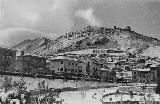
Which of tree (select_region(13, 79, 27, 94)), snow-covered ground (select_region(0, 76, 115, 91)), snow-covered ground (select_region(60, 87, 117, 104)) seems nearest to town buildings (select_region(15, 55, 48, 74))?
snow-covered ground (select_region(0, 76, 115, 91))

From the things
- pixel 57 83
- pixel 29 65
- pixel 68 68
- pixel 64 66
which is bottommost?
pixel 57 83

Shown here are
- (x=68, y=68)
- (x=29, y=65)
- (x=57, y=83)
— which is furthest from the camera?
(x=68, y=68)

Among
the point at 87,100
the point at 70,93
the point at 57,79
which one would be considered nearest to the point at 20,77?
the point at 57,79

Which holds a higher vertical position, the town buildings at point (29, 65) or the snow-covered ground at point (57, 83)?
the town buildings at point (29, 65)

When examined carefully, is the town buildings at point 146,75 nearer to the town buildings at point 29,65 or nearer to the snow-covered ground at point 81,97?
the town buildings at point 29,65

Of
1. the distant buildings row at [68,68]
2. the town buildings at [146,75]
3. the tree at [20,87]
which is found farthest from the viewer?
the town buildings at [146,75]

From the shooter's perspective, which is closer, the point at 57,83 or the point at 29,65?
the point at 57,83

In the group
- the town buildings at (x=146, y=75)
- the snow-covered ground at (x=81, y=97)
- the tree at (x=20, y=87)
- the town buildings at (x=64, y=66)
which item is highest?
the town buildings at (x=64, y=66)

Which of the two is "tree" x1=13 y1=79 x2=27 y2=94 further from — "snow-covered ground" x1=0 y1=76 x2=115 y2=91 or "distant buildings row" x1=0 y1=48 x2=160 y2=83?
"distant buildings row" x1=0 y1=48 x2=160 y2=83

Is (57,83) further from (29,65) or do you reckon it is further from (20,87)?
(20,87)

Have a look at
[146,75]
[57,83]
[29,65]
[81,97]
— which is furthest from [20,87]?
[146,75]

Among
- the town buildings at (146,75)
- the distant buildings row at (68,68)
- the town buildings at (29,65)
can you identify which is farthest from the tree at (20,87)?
the town buildings at (146,75)
